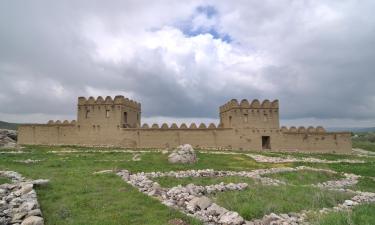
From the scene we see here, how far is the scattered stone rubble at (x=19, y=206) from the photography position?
10062 mm

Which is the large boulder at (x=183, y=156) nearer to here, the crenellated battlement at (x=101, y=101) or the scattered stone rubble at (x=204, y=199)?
the scattered stone rubble at (x=204, y=199)

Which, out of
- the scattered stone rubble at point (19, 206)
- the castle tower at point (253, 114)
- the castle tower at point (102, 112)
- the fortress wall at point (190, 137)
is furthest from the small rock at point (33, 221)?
the castle tower at point (253, 114)

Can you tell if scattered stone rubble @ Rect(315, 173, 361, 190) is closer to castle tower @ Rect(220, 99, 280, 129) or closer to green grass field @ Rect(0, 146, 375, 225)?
green grass field @ Rect(0, 146, 375, 225)

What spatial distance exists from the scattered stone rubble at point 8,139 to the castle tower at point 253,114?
85.4 feet

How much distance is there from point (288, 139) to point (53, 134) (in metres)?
28.8

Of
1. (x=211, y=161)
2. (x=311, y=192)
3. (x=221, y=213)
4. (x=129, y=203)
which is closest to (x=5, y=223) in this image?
(x=129, y=203)

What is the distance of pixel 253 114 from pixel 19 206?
34.3 metres

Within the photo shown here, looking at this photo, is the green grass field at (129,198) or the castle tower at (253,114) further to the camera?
the castle tower at (253,114)

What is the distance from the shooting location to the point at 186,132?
40938 millimetres

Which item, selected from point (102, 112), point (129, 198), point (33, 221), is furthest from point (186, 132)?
point (33, 221)

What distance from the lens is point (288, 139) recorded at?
1672 inches

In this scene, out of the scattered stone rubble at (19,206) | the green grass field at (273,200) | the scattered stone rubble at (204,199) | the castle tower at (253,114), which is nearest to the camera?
the scattered stone rubble at (19,206)

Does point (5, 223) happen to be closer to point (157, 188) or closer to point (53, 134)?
point (157, 188)

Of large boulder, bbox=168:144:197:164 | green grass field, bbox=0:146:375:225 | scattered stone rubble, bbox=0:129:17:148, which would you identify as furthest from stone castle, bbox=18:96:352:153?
green grass field, bbox=0:146:375:225
